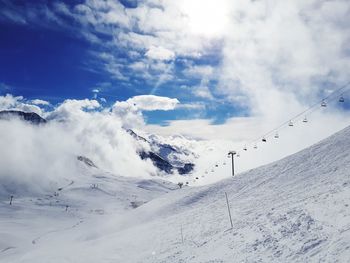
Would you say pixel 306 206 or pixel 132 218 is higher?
pixel 132 218

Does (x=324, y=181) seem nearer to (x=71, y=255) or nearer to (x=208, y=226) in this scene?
(x=208, y=226)

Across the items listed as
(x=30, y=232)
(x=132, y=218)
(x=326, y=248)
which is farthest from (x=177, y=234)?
(x=30, y=232)

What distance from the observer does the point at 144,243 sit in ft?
156

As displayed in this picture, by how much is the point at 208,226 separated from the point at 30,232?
460 ft

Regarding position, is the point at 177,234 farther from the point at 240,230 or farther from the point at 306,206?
the point at 306,206

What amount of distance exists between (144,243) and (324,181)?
20451 millimetres

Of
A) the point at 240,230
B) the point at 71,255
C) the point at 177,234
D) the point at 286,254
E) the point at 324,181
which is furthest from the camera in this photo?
the point at 71,255

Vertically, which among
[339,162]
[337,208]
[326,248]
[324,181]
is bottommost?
[326,248]

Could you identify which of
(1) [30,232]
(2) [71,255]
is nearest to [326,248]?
(2) [71,255]

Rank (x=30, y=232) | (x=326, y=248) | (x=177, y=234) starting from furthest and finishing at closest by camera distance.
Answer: (x=30, y=232) → (x=177, y=234) → (x=326, y=248)

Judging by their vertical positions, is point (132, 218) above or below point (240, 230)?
above

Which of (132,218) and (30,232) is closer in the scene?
(132,218)

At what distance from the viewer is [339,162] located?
4841cm

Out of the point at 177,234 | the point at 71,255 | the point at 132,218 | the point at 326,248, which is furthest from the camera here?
the point at 132,218
